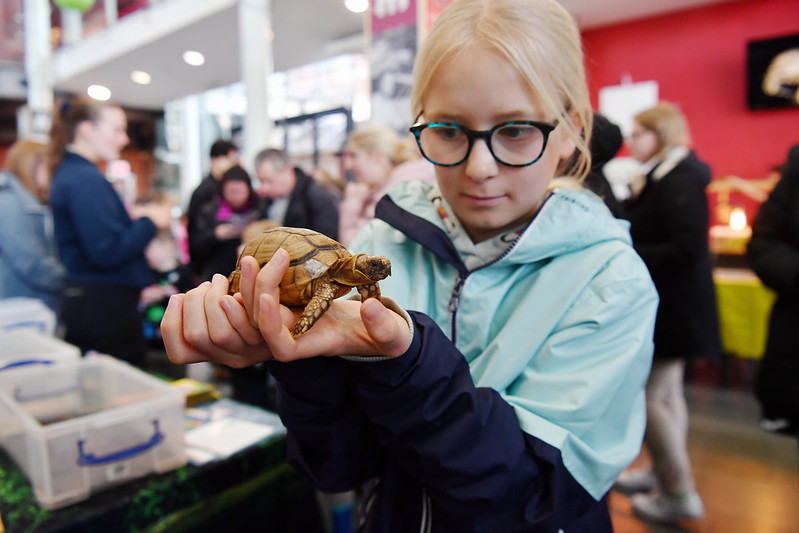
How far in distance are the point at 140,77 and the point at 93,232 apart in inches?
334

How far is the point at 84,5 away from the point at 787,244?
9108 mm

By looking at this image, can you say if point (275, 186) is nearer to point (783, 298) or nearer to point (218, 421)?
point (218, 421)

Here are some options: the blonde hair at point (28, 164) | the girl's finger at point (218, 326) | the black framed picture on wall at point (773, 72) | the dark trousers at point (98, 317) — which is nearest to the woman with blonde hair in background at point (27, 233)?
the blonde hair at point (28, 164)

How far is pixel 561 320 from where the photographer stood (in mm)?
850

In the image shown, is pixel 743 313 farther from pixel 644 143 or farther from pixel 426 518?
pixel 426 518

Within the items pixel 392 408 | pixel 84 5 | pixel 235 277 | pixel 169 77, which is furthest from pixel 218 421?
pixel 169 77

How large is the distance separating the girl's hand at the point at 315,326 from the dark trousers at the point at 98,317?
2.13 m

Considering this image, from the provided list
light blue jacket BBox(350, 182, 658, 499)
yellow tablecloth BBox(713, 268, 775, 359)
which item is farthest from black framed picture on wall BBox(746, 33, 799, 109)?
light blue jacket BBox(350, 182, 658, 499)

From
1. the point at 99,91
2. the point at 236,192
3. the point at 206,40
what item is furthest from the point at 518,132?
the point at 99,91

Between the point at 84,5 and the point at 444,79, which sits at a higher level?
the point at 84,5

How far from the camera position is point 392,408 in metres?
0.65

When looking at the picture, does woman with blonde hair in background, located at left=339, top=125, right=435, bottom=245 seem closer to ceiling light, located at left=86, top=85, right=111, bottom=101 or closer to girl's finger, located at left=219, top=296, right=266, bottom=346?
girl's finger, located at left=219, top=296, right=266, bottom=346

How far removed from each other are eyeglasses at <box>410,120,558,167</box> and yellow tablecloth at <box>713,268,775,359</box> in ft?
12.1

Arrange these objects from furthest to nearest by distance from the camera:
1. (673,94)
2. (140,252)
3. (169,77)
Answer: (169,77) → (673,94) → (140,252)
